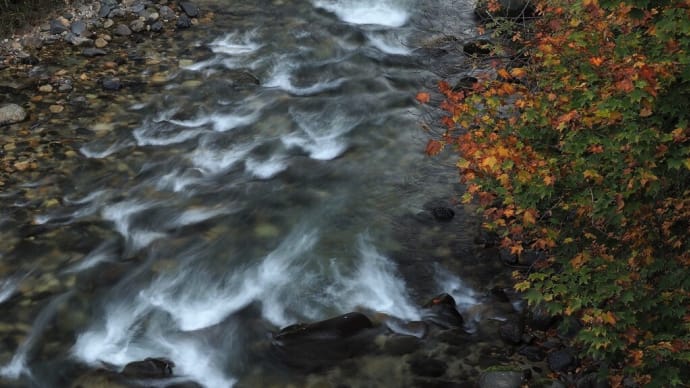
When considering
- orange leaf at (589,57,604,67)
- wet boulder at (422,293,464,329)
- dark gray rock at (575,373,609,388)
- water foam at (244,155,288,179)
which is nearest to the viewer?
orange leaf at (589,57,604,67)

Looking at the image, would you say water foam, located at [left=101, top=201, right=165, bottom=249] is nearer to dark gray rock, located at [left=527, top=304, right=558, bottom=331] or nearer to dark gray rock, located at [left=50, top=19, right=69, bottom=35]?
dark gray rock, located at [left=527, top=304, right=558, bottom=331]

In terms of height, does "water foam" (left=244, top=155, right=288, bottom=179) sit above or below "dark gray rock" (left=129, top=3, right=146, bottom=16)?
below

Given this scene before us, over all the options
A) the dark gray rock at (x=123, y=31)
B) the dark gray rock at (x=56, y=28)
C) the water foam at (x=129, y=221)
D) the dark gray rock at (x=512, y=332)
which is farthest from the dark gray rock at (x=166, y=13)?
the dark gray rock at (x=512, y=332)

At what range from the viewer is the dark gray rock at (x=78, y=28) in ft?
41.5

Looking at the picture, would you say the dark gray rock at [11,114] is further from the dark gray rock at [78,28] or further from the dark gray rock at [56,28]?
the dark gray rock at [78,28]

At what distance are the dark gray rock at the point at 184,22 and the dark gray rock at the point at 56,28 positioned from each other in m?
2.35

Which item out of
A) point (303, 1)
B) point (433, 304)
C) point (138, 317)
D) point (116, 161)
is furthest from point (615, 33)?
point (303, 1)

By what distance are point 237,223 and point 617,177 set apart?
17.4 feet

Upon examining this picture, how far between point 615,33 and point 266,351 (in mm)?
4905

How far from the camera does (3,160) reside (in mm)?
9500

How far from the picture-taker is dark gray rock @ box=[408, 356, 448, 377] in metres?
6.41

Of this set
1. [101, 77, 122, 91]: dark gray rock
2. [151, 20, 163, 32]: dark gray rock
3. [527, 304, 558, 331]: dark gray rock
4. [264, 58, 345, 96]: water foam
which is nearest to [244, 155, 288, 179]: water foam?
[264, 58, 345, 96]: water foam

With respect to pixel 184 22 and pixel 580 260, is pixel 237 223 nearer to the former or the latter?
pixel 580 260

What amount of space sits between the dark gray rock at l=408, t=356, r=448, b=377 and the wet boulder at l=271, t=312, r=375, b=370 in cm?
55
